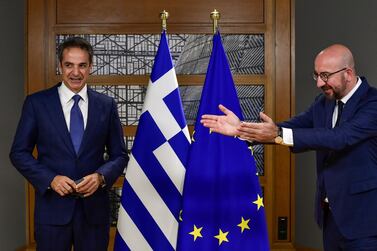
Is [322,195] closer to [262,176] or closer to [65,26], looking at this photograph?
[262,176]

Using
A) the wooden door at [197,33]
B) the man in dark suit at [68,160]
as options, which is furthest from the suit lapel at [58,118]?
the wooden door at [197,33]

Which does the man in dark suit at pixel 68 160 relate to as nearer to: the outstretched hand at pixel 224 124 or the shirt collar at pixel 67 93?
the shirt collar at pixel 67 93

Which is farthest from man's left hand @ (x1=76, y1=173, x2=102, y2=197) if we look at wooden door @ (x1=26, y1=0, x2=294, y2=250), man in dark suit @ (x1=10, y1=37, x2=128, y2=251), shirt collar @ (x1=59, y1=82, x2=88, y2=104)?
wooden door @ (x1=26, y1=0, x2=294, y2=250)

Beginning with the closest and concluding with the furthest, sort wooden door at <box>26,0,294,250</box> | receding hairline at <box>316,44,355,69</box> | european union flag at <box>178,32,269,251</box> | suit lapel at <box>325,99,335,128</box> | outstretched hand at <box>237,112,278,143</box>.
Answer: outstretched hand at <box>237,112,278,143</box> → receding hairline at <box>316,44,355,69</box> → suit lapel at <box>325,99,335,128</box> → european union flag at <box>178,32,269,251</box> → wooden door at <box>26,0,294,250</box>

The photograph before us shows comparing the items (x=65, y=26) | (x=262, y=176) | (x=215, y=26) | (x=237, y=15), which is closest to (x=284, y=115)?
(x=262, y=176)

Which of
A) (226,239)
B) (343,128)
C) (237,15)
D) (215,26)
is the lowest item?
(226,239)

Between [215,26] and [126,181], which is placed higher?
[215,26]

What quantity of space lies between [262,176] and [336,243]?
130 centimetres

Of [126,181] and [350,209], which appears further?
[126,181]

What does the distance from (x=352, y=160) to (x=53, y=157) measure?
1227 millimetres

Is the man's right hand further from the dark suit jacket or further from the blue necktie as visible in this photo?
the blue necktie

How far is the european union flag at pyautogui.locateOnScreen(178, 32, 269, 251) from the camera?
256cm

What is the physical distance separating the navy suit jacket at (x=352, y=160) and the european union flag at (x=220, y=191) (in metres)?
0.49

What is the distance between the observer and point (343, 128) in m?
2.07
